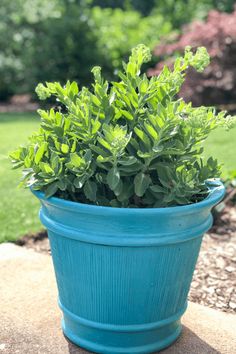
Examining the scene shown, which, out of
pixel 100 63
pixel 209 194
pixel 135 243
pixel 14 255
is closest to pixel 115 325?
pixel 135 243

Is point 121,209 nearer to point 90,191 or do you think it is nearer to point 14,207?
point 90,191

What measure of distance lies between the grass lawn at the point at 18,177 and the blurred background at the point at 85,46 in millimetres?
71

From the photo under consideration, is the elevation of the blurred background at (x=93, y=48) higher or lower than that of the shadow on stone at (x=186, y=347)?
higher

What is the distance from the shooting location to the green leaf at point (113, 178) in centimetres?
248

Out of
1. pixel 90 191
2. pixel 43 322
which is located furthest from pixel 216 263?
pixel 90 191

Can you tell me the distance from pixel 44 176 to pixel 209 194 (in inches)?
29.2

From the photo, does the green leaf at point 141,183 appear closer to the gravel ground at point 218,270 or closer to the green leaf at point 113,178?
the green leaf at point 113,178

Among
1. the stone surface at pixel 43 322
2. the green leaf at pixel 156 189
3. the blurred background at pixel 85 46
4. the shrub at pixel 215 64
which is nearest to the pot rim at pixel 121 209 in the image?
the green leaf at pixel 156 189

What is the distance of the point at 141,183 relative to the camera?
2.54m

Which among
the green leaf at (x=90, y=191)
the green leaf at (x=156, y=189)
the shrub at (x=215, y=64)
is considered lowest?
the green leaf at (x=90, y=191)

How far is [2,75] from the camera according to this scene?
12.2 meters

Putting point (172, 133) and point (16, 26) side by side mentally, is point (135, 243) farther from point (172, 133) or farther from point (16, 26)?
point (16, 26)

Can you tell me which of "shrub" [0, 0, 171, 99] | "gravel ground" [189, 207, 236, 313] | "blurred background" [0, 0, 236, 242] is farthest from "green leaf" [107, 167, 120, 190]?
"shrub" [0, 0, 171, 99]

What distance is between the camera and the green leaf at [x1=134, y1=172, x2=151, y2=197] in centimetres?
252
